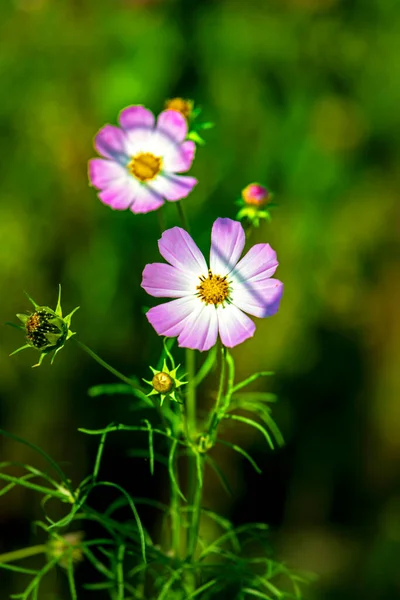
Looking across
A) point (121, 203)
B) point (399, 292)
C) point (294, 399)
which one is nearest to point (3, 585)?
point (294, 399)

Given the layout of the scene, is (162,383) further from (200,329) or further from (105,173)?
(105,173)

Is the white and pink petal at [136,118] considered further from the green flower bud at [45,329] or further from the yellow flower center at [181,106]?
the green flower bud at [45,329]

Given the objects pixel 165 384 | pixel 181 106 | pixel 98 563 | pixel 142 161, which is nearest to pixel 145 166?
pixel 142 161

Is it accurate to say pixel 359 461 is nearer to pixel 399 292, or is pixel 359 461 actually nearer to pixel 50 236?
pixel 399 292

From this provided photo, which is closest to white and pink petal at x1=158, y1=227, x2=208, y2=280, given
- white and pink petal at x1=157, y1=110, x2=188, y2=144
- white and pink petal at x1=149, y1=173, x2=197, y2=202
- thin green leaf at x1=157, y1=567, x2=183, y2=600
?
white and pink petal at x1=149, y1=173, x2=197, y2=202

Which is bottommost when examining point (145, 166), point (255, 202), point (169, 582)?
point (169, 582)

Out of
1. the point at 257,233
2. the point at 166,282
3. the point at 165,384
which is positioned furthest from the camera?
the point at 257,233

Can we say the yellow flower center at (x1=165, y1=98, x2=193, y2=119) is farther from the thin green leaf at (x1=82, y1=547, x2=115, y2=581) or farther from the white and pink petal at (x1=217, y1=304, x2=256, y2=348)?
the thin green leaf at (x1=82, y1=547, x2=115, y2=581)

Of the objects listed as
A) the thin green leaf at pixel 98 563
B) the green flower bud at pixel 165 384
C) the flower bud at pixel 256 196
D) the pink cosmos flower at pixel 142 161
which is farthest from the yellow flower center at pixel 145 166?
the thin green leaf at pixel 98 563
